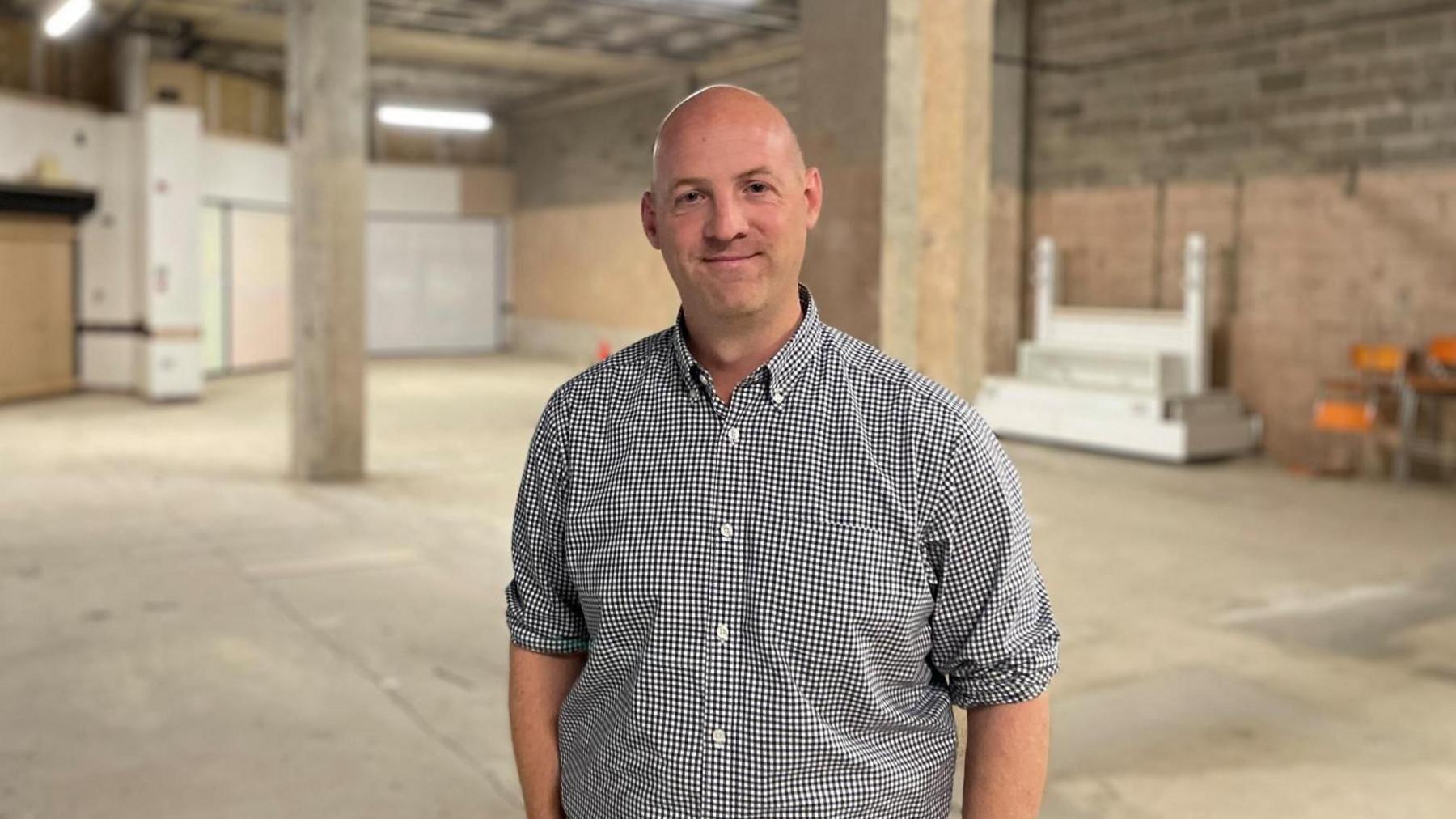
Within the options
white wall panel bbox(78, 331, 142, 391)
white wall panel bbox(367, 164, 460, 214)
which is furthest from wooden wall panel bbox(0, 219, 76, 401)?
white wall panel bbox(367, 164, 460, 214)

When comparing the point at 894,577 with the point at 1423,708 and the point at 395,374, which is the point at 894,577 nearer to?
the point at 1423,708

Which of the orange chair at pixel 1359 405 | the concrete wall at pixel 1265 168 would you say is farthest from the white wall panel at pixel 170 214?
the orange chair at pixel 1359 405

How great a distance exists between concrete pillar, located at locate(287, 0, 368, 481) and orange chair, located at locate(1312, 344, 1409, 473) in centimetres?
686

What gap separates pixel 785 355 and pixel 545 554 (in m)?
0.38

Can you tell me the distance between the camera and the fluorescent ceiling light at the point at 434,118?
18.4m

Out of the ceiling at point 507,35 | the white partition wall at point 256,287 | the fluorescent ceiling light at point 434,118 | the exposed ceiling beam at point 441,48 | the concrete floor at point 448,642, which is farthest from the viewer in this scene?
the fluorescent ceiling light at point 434,118

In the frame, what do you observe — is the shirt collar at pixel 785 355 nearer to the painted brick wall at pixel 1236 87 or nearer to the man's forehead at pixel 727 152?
the man's forehead at pixel 727 152

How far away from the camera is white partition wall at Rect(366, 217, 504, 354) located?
64.3 ft

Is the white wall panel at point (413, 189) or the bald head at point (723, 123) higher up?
the white wall panel at point (413, 189)

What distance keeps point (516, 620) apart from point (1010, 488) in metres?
0.61

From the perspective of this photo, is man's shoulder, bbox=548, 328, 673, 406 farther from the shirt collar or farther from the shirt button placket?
the shirt button placket

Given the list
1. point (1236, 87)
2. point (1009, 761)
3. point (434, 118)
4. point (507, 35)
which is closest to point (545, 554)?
point (1009, 761)

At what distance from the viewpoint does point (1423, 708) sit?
425 centimetres

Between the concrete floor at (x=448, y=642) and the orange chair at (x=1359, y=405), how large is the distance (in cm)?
50
